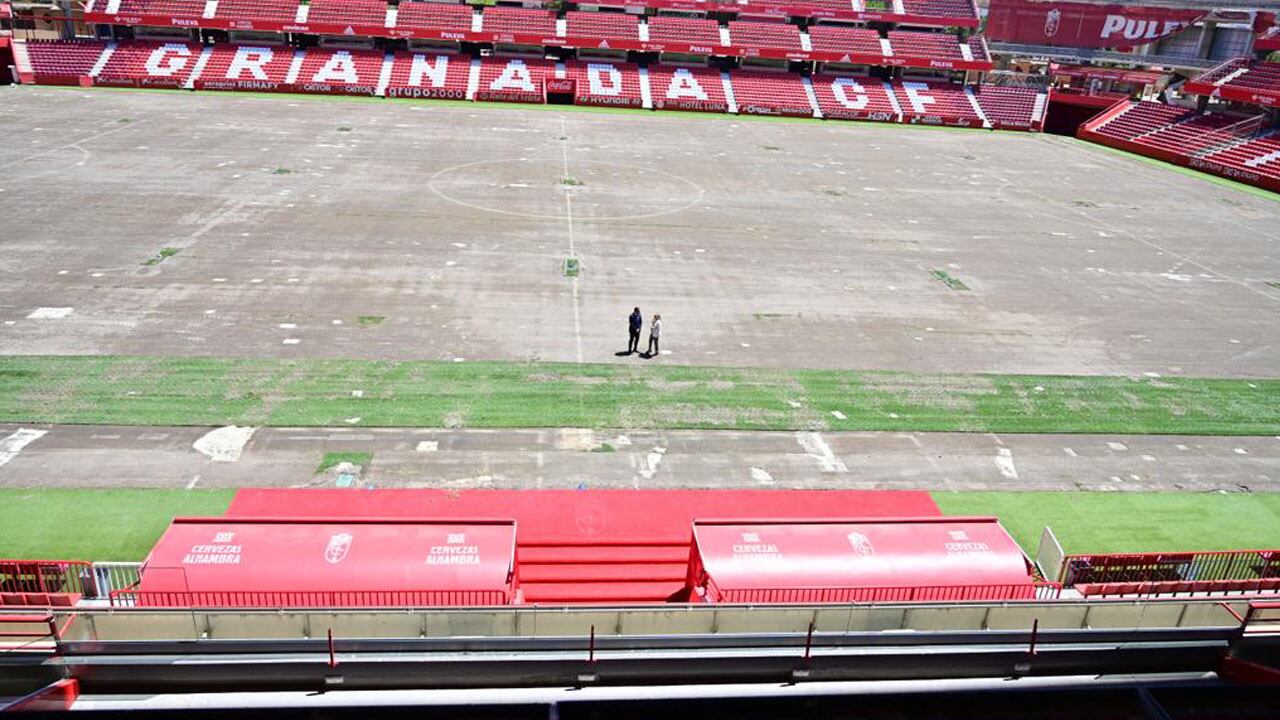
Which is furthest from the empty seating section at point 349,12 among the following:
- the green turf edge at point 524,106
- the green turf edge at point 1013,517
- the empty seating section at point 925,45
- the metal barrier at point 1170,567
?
the metal barrier at point 1170,567

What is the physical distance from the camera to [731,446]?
17938 millimetres

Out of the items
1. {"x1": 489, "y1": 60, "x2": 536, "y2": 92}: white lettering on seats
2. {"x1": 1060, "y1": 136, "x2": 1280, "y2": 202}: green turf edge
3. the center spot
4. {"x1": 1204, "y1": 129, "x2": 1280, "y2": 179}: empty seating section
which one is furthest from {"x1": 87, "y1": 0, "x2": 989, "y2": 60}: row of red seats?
the center spot

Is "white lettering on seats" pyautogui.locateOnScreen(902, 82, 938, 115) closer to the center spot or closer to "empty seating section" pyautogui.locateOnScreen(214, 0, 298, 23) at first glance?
the center spot

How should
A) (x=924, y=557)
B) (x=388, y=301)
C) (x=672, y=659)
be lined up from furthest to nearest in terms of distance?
(x=388, y=301) → (x=924, y=557) → (x=672, y=659)

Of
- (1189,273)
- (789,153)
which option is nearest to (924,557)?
(1189,273)

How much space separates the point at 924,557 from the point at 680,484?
18.8 feet

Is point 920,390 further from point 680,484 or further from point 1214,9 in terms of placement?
point 1214,9

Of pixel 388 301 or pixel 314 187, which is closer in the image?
pixel 388 301

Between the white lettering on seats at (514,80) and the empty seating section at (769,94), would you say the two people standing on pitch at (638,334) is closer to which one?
the white lettering on seats at (514,80)

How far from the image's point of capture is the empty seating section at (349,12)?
6925cm

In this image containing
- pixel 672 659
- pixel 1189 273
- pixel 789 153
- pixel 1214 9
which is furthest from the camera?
pixel 1214 9

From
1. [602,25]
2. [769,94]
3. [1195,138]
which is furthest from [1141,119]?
[602,25]

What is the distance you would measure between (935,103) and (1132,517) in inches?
2514

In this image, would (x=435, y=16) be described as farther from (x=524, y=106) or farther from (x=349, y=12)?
(x=524, y=106)
